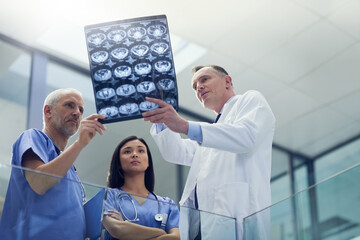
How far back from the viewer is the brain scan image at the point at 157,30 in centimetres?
279

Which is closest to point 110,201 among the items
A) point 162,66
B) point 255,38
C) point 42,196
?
point 42,196

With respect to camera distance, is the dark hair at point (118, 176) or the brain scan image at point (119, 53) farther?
the dark hair at point (118, 176)

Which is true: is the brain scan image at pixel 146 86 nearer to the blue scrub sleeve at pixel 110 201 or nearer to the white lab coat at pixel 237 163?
the white lab coat at pixel 237 163

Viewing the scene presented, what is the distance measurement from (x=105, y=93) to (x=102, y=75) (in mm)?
84

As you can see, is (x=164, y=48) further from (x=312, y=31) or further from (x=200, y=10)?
(x=312, y=31)

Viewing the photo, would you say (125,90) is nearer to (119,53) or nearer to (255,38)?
(119,53)

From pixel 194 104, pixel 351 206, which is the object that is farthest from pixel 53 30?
pixel 351 206

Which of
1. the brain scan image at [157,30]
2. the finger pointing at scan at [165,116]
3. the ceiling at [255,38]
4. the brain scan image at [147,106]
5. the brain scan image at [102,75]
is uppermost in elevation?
the ceiling at [255,38]

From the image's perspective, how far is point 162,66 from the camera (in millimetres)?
2760

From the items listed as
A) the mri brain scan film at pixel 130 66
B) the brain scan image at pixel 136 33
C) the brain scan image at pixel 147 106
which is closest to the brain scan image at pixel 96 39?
the mri brain scan film at pixel 130 66

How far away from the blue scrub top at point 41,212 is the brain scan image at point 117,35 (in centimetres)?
68

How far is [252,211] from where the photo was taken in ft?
9.02

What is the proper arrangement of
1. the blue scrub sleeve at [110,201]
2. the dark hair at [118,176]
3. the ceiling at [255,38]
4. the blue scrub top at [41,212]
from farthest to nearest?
the ceiling at [255,38] → the dark hair at [118,176] → the blue scrub sleeve at [110,201] → the blue scrub top at [41,212]

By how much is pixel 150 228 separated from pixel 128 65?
27.5 inches
